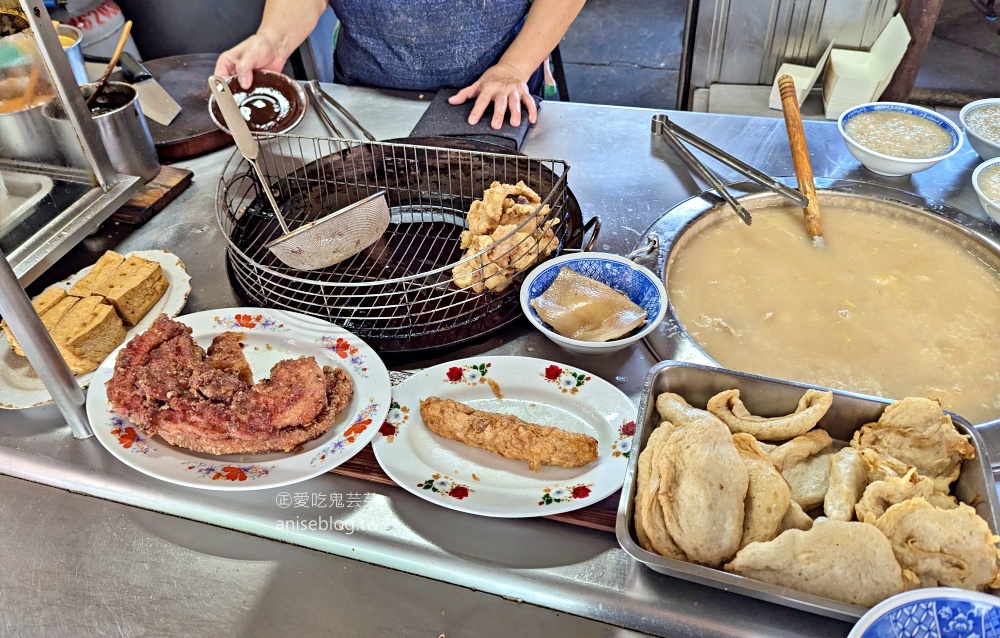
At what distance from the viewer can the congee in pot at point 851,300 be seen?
1.50 meters

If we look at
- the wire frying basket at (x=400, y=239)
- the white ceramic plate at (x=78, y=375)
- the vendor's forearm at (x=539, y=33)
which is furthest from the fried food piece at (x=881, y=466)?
the vendor's forearm at (x=539, y=33)

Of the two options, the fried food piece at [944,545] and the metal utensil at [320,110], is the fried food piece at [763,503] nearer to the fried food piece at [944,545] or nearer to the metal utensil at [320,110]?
the fried food piece at [944,545]

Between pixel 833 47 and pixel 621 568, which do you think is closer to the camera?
pixel 621 568

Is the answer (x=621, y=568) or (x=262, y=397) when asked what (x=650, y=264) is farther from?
(x=262, y=397)

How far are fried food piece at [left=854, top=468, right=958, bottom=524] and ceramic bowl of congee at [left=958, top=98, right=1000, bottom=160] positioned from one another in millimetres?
1384

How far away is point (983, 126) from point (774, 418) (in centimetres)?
146

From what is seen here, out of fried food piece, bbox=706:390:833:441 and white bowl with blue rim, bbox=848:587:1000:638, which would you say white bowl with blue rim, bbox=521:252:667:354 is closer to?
fried food piece, bbox=706:390:833:441

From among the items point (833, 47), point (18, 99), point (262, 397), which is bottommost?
point (833, 47)

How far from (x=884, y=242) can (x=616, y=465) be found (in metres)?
1.15

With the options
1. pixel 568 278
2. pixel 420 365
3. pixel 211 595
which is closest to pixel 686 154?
pixel 568 278

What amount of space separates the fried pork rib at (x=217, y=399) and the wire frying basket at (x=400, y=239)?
0.59 ft

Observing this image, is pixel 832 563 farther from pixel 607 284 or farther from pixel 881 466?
pixel 607 284

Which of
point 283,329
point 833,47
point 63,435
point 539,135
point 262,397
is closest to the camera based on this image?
point 262,397

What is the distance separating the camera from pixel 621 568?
1157mm
